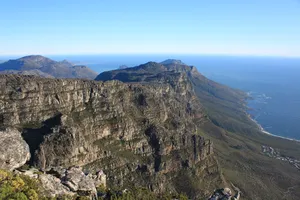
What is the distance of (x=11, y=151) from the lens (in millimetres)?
65188

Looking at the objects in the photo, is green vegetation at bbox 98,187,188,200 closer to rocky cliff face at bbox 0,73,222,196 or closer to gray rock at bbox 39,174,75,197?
gray rock at bbox 39,174,75,197

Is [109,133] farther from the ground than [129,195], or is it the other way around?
[109,133]

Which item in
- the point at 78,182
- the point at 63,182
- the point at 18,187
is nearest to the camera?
the point at 18,187

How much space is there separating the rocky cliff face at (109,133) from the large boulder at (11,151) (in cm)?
2265

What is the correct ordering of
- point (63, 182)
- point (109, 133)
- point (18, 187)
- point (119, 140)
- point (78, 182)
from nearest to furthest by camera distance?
point (18, 187), point (63, 182), point (78, 182), point (109, 133), point (119, 140)

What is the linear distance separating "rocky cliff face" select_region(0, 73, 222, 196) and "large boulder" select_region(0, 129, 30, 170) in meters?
22.6

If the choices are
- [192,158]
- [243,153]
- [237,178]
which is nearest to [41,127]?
[192,158]

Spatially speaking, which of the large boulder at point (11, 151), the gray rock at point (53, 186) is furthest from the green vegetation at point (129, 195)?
the large boulder at point (11, 151)

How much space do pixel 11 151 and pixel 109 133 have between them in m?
63.4

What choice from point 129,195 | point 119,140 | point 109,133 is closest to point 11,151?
point 129,195

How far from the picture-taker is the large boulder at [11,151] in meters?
62.4

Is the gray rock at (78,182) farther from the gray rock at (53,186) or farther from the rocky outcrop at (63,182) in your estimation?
the gray rock at (53,186)

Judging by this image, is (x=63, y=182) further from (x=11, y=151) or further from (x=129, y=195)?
(x=129, y=195)

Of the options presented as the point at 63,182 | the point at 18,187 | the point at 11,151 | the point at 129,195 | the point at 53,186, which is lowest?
the point at 129,195
